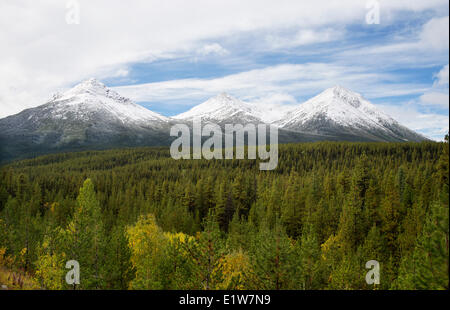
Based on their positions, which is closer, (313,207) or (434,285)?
(434,285)

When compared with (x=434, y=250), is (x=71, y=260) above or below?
below

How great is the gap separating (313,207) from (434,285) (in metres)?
45.0

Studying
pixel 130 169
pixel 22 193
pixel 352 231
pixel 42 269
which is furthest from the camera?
pixel 130 169

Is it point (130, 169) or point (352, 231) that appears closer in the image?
point (352, 231)

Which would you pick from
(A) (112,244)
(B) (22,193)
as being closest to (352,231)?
(A) (112,244)

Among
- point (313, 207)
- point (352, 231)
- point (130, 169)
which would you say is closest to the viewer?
point (352, 231)

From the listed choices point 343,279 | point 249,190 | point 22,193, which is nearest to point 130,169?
point 22,193

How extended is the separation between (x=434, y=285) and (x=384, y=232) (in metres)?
27.2

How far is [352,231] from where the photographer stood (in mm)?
40406

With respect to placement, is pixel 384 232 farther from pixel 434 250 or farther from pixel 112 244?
pixel 112 244
